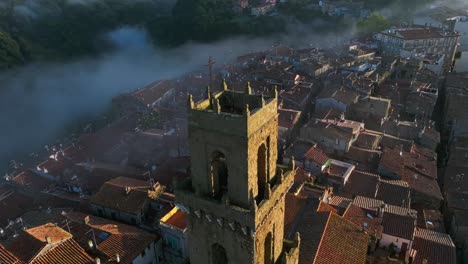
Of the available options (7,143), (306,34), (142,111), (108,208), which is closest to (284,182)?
(108,208)

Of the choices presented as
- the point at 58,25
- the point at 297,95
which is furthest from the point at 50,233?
the point at 58,25

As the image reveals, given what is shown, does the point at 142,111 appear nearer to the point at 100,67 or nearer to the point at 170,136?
the point at 170,136

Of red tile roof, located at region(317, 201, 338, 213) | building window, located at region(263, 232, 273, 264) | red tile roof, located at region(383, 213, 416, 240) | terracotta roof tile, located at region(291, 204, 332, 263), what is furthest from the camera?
red tile roof, located at region(383, 213, 416, 240)

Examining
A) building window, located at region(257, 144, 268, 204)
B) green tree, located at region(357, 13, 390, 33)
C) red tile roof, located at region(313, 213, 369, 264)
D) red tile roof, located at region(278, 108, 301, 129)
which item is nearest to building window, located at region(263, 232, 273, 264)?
building window, located at region(257, 144, 268, 204)

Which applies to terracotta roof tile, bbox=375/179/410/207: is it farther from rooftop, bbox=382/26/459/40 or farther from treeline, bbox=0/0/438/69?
treeline, bbox=0/0/438/69

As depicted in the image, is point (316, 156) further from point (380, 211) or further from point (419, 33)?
point (419, 33)

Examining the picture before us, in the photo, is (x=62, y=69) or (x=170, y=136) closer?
(x=170, y=136)

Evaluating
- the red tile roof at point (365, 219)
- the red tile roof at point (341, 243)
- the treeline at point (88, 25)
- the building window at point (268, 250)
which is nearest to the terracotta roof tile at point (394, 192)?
the red tile roof at point (365, 219)
